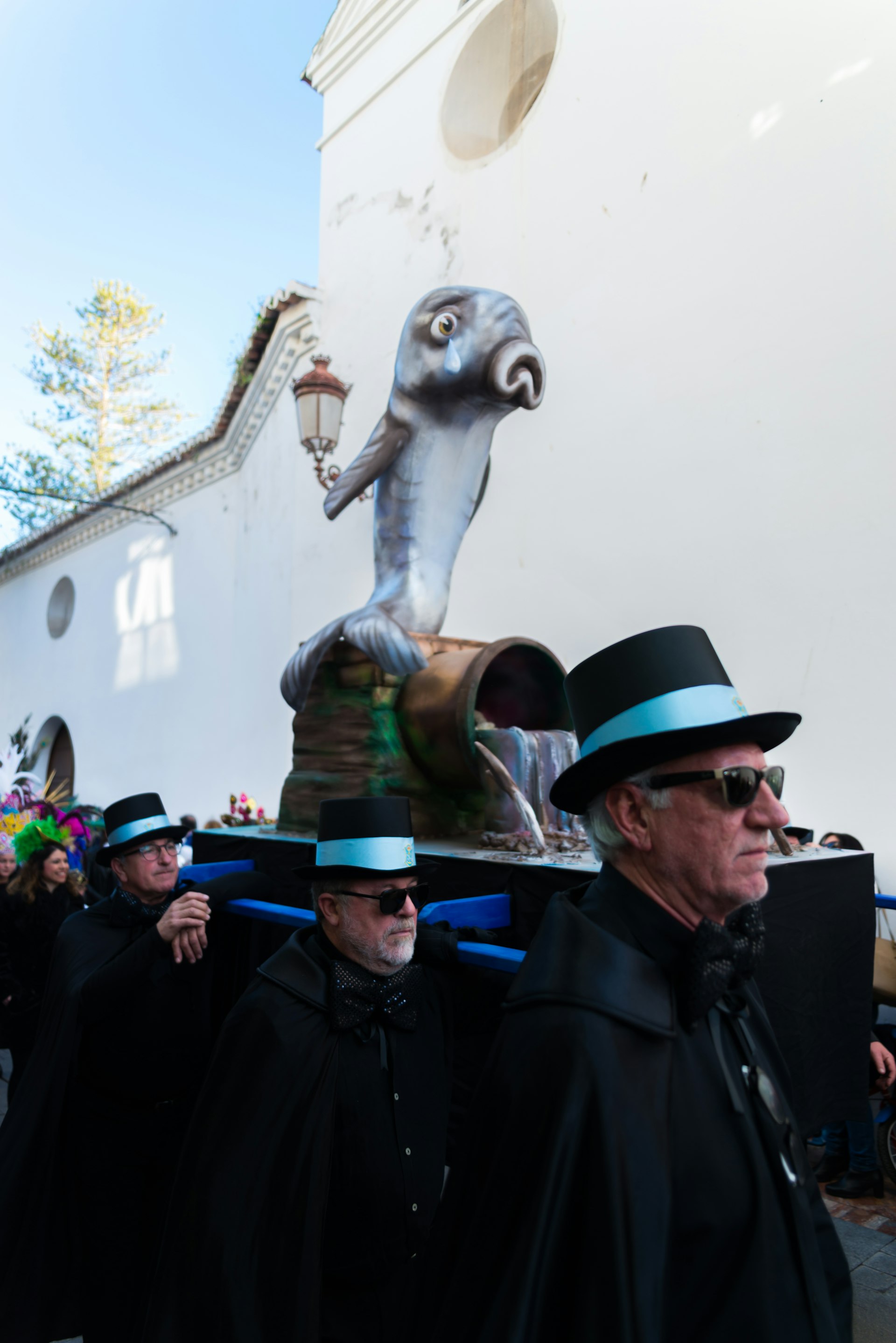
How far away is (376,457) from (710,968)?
12.4 feet

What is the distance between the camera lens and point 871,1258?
3.60 metres

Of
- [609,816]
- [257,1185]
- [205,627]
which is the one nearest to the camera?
[609,816]

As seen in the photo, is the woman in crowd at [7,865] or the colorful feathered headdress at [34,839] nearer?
the colorful feathered headdress at [34,839]

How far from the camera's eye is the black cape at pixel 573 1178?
3.72 ft

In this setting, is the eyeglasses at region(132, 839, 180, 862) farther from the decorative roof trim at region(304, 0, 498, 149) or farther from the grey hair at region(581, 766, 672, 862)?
the decorative roof trim at region(304, 0, 498, 149)

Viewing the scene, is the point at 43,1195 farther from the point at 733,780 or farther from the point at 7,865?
the point at 7,865

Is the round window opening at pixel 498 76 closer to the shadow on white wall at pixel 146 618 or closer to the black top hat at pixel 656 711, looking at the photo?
the shadow on white wall at pixel 146 618

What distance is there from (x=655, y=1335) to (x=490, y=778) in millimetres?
2836

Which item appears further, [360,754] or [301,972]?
[360,754]

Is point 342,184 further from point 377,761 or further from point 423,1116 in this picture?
point 423,1116

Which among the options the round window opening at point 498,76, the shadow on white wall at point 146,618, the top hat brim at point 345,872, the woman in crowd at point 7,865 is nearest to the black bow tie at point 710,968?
the top hat brim at point 345,872

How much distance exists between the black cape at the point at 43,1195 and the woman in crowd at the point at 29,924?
1.42 m

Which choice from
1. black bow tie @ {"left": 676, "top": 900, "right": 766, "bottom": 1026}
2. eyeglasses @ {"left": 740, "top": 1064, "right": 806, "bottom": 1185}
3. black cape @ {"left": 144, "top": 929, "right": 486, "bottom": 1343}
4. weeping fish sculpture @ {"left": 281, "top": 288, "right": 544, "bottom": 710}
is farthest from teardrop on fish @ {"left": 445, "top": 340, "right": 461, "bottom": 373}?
eyeglasses @ {"left": 740, "top": 1064, "right": 806, "bottom": 1185}

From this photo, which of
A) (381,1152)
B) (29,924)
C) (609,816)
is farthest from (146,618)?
(609,816)
